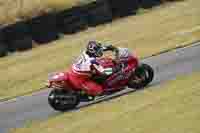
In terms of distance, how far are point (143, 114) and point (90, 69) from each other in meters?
3.65

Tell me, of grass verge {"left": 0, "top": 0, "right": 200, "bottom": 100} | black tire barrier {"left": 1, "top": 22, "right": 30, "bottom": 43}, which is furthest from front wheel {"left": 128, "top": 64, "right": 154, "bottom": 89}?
black tire barrier {"left": 1, "top": 22, "right": 30, "bottom": 43}

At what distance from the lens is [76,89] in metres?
18.3

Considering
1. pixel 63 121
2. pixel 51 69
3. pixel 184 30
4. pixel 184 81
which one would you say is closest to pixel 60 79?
pixel 63 121

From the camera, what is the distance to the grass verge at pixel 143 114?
1345cm

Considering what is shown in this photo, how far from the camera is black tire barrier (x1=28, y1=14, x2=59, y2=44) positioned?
95.3ft

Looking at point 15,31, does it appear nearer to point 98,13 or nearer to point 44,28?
point 44,28

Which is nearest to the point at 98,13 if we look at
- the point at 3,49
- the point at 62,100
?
the point at 3,49

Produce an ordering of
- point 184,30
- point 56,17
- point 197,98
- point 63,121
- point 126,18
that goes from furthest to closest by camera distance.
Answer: point 126,18 < point 56,17 < point 184,30 < point 63,121 < point 197,98

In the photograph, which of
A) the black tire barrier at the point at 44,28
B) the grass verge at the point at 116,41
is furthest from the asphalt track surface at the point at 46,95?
the black tire barrier at the point at 44,28

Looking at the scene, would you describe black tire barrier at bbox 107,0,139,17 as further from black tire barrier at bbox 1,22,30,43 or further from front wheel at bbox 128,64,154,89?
front wheel at bbox 128,64,154,89

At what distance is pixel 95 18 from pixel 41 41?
2891mm

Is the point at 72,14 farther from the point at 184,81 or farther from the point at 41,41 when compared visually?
the point at 184,81

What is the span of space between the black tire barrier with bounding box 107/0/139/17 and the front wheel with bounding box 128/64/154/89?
43.3 feet

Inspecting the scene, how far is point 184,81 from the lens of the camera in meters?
18.0
